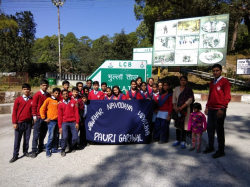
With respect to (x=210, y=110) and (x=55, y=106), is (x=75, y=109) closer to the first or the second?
(x=55, y=106)

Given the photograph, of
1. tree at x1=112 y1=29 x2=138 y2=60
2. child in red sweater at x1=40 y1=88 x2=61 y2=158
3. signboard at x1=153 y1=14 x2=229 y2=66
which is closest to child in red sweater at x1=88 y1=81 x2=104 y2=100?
child in red sweater at x1=40 y1=88 x2=61 y2=158

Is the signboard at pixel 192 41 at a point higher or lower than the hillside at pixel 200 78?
higher

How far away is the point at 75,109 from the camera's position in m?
4.41

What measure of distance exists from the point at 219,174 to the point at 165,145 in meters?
1.63

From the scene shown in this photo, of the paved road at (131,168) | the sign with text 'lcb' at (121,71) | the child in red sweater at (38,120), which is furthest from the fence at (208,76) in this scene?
the child in red sweater at (38,120)

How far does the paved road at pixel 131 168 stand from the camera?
10.3ft

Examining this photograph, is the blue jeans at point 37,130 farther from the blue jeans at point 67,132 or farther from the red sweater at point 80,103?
the red sweater at point 80,103

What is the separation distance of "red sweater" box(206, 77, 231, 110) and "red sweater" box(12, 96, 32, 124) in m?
3.87

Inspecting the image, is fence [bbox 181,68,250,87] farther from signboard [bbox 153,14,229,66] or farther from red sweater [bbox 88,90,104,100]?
red sweater [bbox 88,90,104,100]

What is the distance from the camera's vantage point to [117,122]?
4867 millimetres

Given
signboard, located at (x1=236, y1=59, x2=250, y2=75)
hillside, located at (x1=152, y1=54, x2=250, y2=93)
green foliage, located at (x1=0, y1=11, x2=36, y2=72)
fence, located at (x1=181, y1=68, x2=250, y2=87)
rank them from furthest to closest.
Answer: green foliage, located at (x1=0, y1=11, x2=36, y2=72), hillside, located at (x1=152, y1=54, x2=250, y2=93), fence, located at (x1=181, y1=68, x2=250, y2=87), signboard, located at (x1=236, y1=59, x2=250, y2=75)

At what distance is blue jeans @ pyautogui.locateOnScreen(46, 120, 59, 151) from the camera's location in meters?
4.30

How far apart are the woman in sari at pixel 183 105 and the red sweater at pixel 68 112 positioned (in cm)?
231

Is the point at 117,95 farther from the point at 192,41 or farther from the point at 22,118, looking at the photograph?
the point at 192,41
